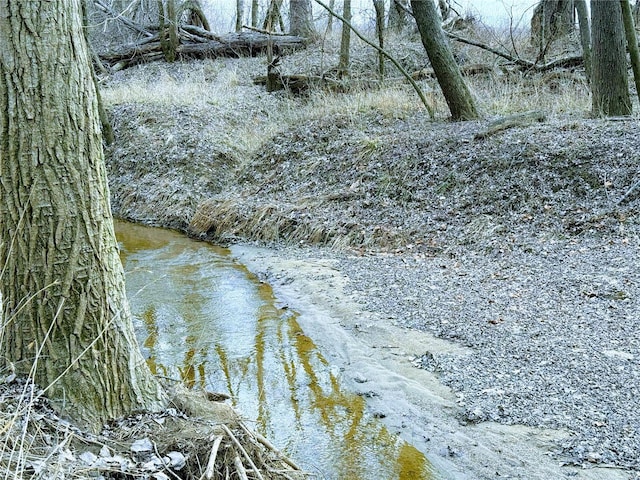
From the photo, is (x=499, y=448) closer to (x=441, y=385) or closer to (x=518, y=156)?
(x=441, y=385)

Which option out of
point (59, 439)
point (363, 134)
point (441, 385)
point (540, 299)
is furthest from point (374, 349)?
point (363, 134)

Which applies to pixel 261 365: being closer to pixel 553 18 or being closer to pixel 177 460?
pixel 177 460

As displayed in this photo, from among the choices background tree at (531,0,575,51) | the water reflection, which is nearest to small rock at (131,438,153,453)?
the water reflection

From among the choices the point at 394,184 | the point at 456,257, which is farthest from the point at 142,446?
the point at 394,184

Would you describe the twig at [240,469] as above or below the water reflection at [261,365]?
above

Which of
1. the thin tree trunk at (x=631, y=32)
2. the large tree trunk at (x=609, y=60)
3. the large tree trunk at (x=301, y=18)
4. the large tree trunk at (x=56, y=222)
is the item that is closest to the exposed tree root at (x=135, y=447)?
the large tree trunk at (x=56, y=222)

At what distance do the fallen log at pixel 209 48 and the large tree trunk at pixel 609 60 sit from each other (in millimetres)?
12363

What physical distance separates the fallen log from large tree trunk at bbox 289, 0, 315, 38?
0.40m

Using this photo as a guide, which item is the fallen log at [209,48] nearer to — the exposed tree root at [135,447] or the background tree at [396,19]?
the background tree at [396,19]

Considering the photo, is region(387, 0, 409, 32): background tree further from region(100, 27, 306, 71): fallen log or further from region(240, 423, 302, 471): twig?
region(240, 423, 302, 471): twig

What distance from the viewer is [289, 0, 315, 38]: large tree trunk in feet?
69.8

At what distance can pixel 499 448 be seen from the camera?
3.98 metres

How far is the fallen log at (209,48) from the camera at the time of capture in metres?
20.9

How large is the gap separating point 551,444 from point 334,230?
5.72m
